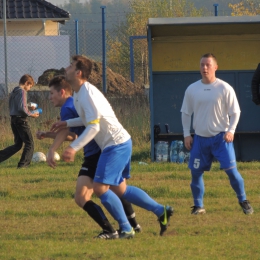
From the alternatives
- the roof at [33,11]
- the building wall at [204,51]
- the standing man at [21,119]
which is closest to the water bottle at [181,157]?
the building wall at [204,51]

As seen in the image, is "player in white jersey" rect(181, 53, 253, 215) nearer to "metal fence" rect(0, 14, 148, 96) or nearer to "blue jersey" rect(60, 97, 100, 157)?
"blue jersey" rect(60, 97, 100, 157)

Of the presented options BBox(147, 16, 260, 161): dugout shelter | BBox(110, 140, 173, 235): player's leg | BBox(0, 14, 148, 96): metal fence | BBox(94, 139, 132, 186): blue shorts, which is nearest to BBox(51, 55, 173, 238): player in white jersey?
BBox(94, 139, 132, 186): blue shorts

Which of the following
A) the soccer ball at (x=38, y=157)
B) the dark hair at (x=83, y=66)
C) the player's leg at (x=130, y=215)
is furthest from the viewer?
the soccer ball at (x=38, y=157)

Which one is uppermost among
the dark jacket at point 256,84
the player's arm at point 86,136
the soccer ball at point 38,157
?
the dark jacket at point 256,84

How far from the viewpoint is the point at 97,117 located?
21.2ft

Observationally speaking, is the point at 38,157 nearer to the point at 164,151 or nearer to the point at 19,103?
the point at 19,103

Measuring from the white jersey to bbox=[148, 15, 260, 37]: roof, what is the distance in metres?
4.24

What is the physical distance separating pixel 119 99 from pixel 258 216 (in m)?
9.31

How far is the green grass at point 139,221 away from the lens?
6.33 meters

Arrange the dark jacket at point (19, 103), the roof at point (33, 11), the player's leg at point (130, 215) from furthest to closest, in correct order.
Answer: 1. the roof at point (33, 11)
2. the dark jacket at point (19, 103)
3. the player's leg at point (130, 215)

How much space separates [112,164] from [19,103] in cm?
633

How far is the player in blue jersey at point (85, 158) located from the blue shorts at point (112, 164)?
0.24 meters

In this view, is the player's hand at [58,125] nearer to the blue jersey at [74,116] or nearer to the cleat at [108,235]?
the blue jersey at [74,116]

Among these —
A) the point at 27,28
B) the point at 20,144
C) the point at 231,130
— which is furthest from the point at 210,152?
the point at 27,28
